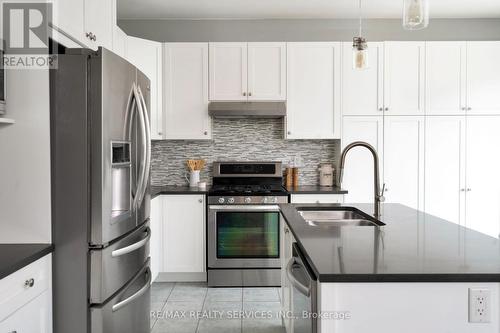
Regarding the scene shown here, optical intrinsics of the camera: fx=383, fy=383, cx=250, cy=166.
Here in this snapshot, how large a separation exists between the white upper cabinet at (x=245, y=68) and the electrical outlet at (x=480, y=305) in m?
2.95

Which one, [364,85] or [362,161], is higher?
[364,85]

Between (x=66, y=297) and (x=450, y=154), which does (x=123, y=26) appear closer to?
(x=66, y=297)

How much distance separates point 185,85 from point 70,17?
1860 millimetres

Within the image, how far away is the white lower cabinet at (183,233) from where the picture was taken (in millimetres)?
3727

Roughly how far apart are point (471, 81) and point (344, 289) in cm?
350

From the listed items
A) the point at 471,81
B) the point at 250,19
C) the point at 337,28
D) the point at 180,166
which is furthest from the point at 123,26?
the point at 471,81

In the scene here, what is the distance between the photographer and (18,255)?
1.56 metres

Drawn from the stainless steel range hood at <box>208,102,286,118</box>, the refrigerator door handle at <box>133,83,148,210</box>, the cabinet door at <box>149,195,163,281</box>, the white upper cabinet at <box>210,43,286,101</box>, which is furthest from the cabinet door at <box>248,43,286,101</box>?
the refrigerator door handle at <box>133,83,148,210</box>

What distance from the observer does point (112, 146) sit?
1919 millimetres

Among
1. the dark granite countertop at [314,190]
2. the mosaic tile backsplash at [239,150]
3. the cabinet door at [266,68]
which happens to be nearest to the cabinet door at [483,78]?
the mosaic tile backsplash at [239,150]

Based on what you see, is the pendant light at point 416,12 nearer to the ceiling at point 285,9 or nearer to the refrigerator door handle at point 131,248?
the refrigerator door handle at point 131,248

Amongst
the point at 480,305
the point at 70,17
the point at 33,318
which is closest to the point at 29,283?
the point at 33,318

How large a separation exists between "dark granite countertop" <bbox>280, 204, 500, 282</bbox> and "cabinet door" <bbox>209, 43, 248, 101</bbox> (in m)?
2.21

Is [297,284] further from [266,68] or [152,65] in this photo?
[152,65]
